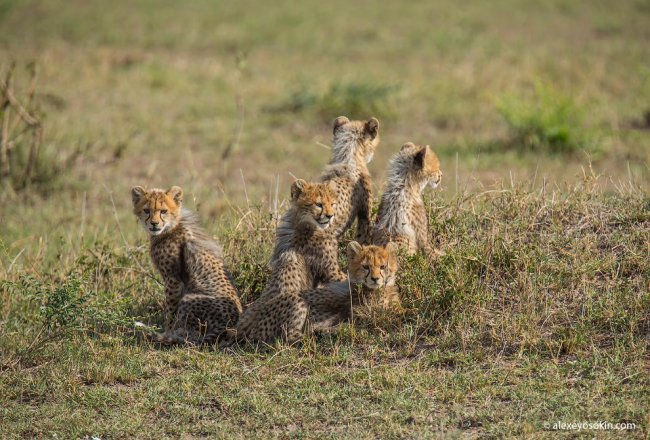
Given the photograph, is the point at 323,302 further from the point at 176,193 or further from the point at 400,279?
the point at 176,193

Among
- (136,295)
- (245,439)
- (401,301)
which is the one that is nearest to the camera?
(245,439)

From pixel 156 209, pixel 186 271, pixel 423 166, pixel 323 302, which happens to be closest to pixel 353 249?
pixel 323 302

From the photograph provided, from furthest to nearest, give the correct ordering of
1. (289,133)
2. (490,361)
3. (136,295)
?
(289,133) < (136,295) < (490,361)

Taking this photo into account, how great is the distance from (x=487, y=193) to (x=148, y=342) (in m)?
2.68

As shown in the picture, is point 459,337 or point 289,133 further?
point 289,133

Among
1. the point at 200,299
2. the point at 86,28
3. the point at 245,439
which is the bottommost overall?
the point at 245,439

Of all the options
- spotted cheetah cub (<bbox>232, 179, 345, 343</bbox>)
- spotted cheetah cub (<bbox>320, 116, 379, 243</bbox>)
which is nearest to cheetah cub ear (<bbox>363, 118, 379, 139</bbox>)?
spotted cheetah cub (<bbox>320, 116, 379, 243</bbox>)

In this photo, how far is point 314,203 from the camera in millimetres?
5898

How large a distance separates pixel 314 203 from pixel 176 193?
102cm

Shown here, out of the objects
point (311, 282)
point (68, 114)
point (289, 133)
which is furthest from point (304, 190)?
point (68, 114)

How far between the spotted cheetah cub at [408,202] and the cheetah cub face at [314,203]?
16.1 inches

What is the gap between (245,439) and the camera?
183 inches

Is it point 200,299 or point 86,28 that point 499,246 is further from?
point 86,28

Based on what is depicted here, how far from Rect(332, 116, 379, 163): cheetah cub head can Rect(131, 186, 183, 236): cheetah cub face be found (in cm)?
118
